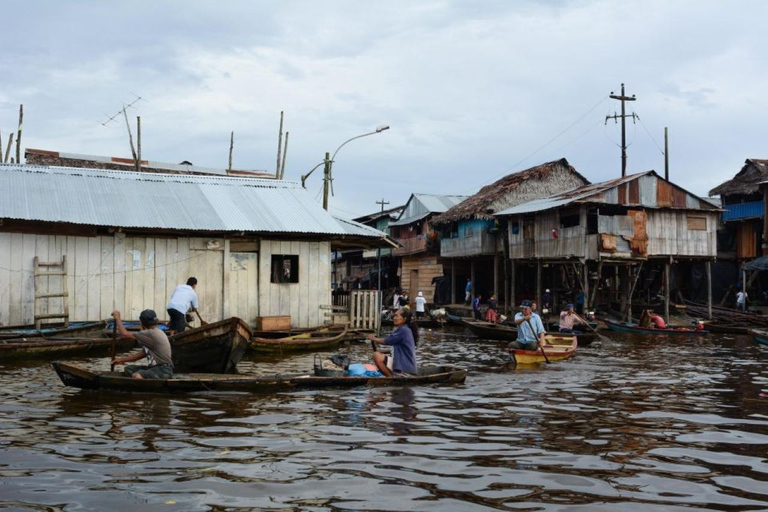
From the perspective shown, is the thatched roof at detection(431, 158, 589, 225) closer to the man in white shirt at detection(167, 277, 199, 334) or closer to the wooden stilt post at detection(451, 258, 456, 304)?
the wooden stilt post at detection(451, 258, 456, 304)

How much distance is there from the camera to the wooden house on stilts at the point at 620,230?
98.7ft

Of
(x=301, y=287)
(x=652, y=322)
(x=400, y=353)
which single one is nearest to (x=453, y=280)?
(x=652, y=322)

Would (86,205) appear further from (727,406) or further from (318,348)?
(727,406)

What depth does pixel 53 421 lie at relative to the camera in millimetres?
8930

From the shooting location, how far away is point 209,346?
522 inches

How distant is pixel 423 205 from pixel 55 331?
Answer: 2968 cm

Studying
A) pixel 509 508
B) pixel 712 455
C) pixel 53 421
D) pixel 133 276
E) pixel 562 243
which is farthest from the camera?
pixel 562 243

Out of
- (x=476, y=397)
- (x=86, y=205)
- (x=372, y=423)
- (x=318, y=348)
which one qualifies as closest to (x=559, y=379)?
(x=476, y=397)

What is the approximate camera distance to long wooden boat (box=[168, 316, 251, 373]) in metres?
13.1

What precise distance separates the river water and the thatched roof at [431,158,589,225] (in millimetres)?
24272

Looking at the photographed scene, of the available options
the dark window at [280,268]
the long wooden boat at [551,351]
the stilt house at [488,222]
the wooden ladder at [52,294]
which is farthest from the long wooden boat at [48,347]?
the stilt house at [488,222]

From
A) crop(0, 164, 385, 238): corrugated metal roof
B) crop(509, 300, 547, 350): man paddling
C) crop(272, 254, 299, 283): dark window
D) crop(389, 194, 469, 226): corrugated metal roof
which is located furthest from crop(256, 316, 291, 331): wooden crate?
crop(389, 194, 469, 226): corrugated metal roof

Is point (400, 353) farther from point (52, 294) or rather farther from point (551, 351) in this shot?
point (52, 294)

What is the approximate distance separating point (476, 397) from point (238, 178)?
13.8 meters
